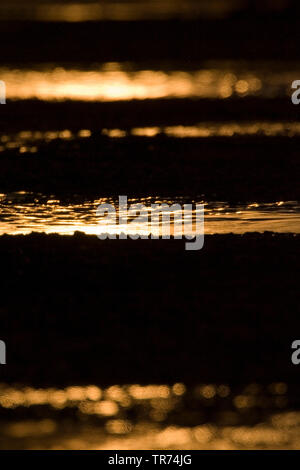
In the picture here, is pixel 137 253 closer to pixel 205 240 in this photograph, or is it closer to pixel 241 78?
pixel 205 240

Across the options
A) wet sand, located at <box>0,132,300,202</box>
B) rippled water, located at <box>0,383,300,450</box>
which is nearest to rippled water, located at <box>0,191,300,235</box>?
wet sand, located at <box>0,132,300,202</box>

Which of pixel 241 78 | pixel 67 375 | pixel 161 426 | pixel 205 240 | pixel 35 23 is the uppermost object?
pixel 35 23

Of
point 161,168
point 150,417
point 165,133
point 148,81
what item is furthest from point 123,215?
point 148,81

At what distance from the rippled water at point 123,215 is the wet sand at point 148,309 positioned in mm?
190

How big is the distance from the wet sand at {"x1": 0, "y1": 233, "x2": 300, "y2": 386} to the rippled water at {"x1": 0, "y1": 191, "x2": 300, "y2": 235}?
0.62ft

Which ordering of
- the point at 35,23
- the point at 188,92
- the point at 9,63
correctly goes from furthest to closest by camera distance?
the point at 35,23 → the point at 9,63 → the point at 188,92

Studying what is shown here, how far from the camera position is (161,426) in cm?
539

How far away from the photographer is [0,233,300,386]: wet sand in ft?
19.3

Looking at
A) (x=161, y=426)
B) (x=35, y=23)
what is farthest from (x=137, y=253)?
(x=35, y=23)

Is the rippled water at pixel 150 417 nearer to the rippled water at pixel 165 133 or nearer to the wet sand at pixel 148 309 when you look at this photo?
the wet sand at pixel 148 309

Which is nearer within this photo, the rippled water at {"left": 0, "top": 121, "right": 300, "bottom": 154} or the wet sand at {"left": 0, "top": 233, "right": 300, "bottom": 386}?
the wet sand at {"left": 0, "top": 233, "right": 300, "bottom": 386}

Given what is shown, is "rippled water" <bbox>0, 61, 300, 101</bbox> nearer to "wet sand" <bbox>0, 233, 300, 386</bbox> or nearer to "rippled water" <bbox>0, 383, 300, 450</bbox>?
"wet sand" <bbox>0, 233, 300, 386</bbox>

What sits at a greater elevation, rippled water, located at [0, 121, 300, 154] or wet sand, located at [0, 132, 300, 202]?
rippled water, located at [0, 121, 300, 154]

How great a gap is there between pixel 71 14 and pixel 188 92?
2786 mm
